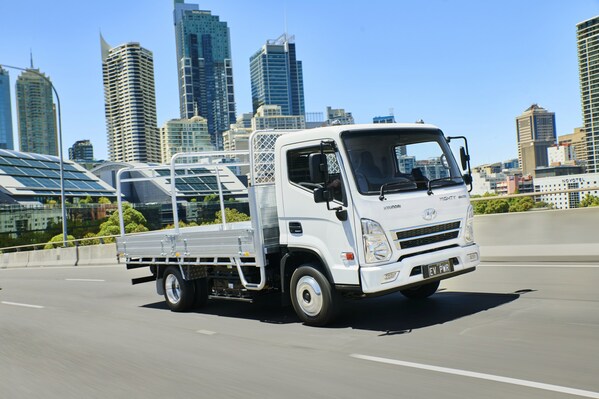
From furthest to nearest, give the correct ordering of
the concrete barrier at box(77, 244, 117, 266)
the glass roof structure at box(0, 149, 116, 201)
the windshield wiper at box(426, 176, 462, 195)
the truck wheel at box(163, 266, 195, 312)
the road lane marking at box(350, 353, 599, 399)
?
1. the glass roof structure at box(0, 149, 116, 201)
2. the concrete barrier at box(77, 244, 117, 266)
3. the truck wheel at box(163, 266, 195, 312)
4. the windshield wiper at box(426, 176, 462, 195)
5. the road lane marking at box(350, 353, 599, 399)

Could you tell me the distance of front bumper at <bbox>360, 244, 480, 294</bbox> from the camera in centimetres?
693

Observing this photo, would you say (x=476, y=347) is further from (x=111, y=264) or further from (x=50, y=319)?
(x=111, y=264)

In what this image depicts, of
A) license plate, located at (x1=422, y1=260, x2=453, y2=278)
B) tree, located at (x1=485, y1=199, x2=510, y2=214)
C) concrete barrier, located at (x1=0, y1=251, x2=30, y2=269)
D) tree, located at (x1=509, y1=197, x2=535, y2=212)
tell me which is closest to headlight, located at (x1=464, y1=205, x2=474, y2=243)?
license plate, located at (x1=422, y1=260, x2=453, y2=278)

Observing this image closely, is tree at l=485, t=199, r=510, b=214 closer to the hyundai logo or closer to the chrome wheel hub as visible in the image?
the hyundai logo

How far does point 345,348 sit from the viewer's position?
21.1 ft

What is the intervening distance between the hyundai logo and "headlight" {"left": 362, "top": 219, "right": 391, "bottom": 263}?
69cm

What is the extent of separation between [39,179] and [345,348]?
348 ft

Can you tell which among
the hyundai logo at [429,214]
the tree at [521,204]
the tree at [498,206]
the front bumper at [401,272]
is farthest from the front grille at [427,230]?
the tree at [498,206]

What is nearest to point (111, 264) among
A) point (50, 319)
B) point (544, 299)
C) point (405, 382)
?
point (50, 319)

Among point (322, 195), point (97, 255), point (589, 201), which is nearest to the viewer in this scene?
point (322, 195)

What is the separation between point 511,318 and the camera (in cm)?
719

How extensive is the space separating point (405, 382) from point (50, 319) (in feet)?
24.8

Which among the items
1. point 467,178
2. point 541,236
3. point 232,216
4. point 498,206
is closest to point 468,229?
point 467,178

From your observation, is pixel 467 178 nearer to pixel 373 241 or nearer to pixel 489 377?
pixel 373 241
